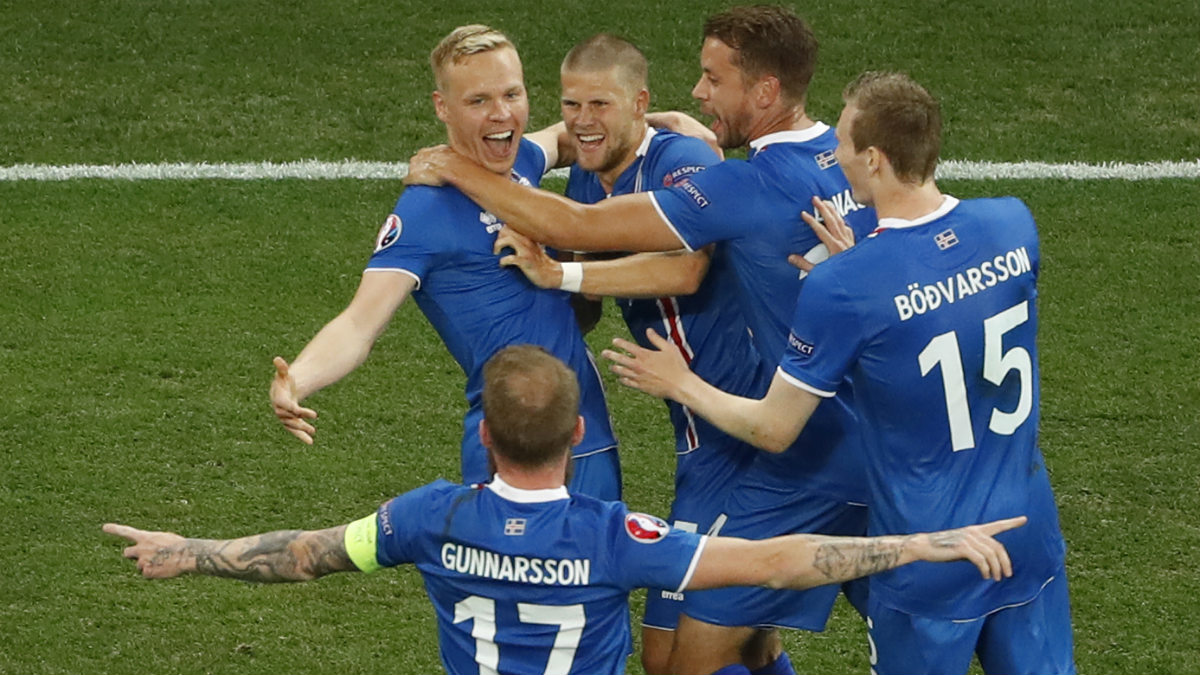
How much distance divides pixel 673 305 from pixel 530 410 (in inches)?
69.1

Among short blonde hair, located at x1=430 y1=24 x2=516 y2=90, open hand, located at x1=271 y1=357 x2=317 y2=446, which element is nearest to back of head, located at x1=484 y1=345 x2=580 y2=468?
open hand, located at x1=271 y1=357 x2=317 y2=446

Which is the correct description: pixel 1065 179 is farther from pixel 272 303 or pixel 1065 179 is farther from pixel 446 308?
pixel 446 308

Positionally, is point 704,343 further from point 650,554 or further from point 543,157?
point 650,554

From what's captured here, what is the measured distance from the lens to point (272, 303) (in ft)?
33.0

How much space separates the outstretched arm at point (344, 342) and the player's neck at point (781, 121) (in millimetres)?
1218

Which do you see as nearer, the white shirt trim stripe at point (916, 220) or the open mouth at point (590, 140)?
the white shirt trim stripe at point (916, 220)

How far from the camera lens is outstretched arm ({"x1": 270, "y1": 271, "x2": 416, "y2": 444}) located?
212 inches

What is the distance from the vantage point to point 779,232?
5742 mm

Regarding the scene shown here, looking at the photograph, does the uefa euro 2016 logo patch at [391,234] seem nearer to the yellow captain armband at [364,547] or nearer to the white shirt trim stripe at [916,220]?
the yellow captain armband at [364,547]

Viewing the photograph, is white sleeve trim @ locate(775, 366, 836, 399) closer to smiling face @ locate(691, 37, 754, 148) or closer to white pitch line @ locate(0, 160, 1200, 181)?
smiling face @ locate(691, 37, 754, 148)

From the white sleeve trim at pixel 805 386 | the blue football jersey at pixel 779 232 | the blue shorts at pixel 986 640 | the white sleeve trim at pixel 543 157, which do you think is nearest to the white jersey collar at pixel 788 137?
the blue football jersey at pixel 779 232

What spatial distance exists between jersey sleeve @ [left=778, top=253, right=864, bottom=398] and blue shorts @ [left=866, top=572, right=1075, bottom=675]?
0.70m

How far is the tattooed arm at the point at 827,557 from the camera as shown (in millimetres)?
4523

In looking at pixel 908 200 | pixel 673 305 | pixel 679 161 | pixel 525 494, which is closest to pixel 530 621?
pixel 525 494
